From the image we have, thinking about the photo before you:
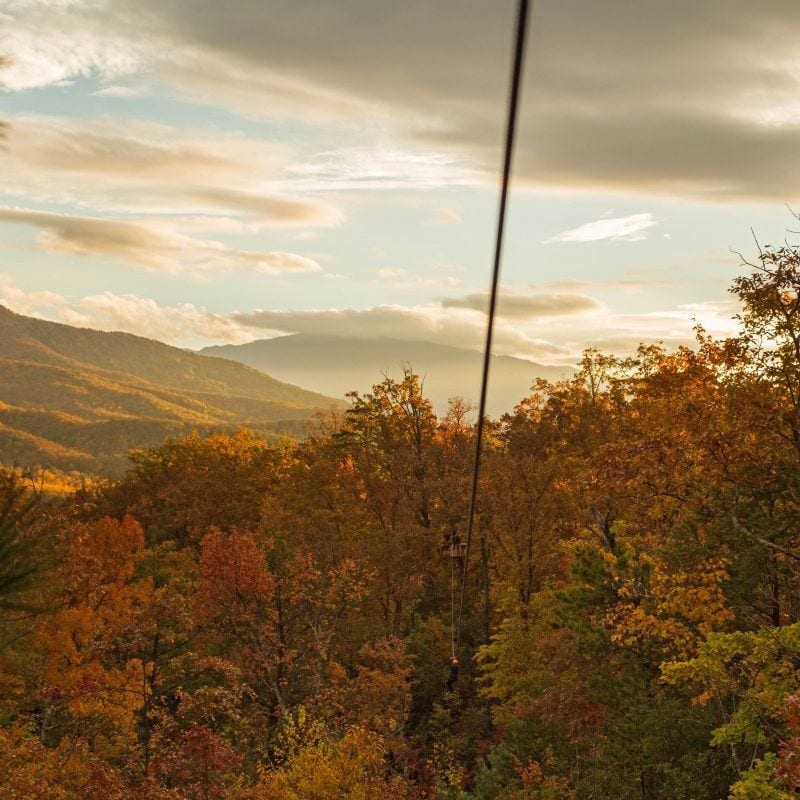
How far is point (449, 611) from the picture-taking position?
38000mm

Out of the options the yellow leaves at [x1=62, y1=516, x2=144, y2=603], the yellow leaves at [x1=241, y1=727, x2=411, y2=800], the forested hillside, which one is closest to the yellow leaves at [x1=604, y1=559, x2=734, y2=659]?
the forested hillside

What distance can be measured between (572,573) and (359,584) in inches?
461

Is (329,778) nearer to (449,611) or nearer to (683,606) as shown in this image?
(683,606)

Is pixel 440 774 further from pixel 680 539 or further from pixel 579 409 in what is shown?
pixel 579 409

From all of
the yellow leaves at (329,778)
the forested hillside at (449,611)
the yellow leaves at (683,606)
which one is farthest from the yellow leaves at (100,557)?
the yellow leaves at (683,606)

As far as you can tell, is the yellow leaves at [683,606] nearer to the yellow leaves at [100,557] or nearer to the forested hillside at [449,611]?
the forested hillside at [449,611]

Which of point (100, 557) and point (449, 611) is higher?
point (100, 557)

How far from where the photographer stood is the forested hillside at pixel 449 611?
52.1ft

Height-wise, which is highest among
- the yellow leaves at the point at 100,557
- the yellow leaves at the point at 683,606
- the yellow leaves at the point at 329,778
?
the yellow leaves at the point at 683,606

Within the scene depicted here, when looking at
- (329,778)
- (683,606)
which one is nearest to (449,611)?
(329,778)

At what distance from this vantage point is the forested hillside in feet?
52.1

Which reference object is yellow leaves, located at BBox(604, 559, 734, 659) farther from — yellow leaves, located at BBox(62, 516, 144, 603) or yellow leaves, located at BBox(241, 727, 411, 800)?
yellow leaves, located at BBox(62, 516, 144, 603)

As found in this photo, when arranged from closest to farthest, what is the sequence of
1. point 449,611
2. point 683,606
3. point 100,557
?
point 683,606
point 100,557
point 449,611

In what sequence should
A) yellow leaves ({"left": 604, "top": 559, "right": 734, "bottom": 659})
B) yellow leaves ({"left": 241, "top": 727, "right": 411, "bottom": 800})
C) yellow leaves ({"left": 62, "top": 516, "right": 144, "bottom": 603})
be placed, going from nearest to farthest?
yellow leaves ({"left": 604, "top": 559, "right": 734, "bottom": 659})
yellow leaves ({"left": 241, "top": 727, "right": 411, "bottom": 800})
yellow leaves ({"left": 62, "top": 516, "right": 144, "bottom": 603})
